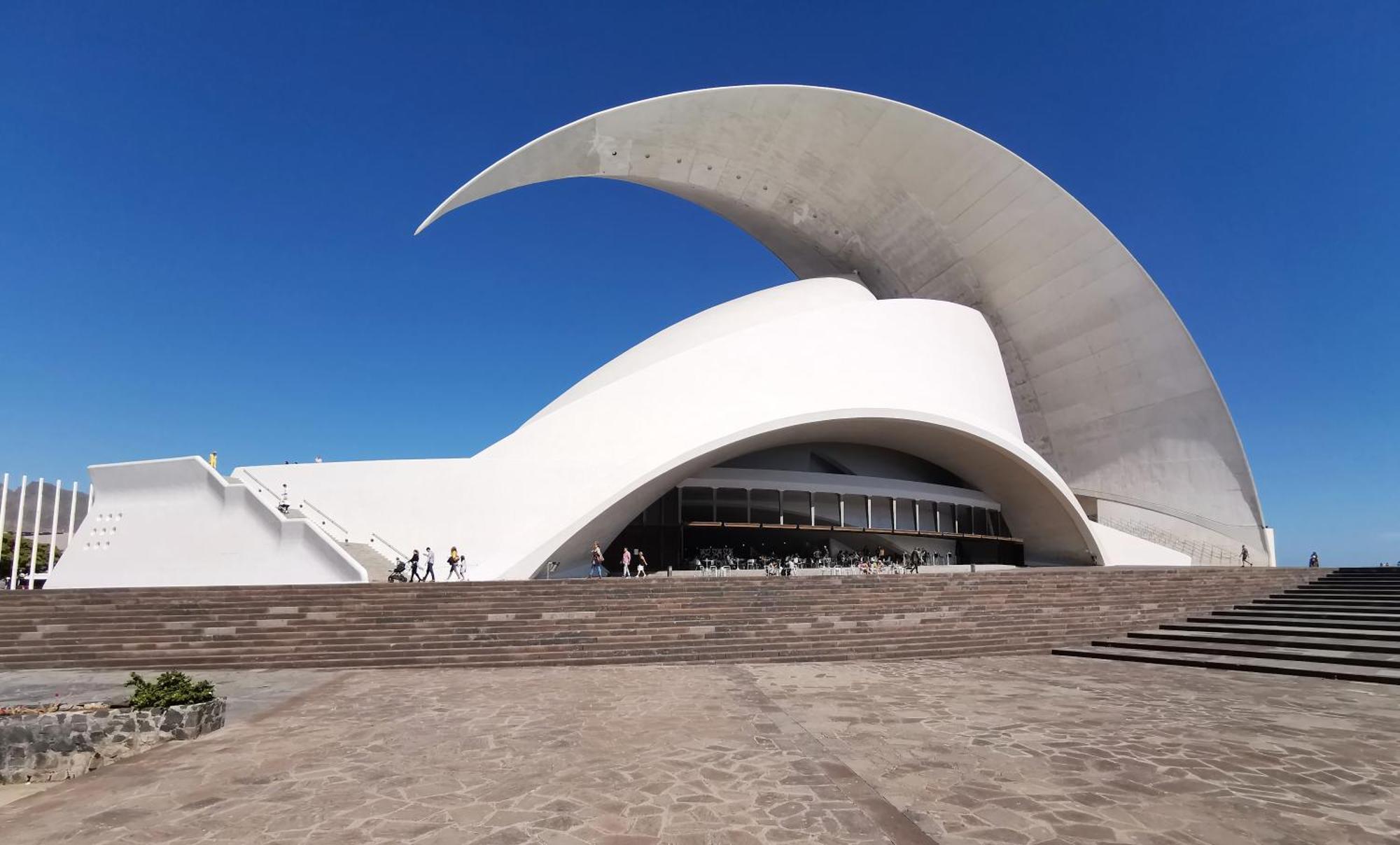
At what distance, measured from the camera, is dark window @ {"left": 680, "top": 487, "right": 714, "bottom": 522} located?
65.5 ft

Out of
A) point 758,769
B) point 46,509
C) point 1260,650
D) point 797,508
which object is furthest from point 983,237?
point 46,509

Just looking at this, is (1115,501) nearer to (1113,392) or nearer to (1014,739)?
(1113,392)

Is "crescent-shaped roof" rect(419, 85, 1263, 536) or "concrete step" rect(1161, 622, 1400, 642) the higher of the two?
"crescent-shaped roof" rect(419, 85, 1263, 536)

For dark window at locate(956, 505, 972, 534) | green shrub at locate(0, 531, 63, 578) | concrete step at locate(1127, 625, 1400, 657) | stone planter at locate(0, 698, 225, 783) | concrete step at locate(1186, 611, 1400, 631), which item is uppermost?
dark window at locate(956, 505, 972, 534)

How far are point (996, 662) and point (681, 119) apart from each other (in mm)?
16317

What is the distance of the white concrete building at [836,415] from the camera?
1579 centimetres

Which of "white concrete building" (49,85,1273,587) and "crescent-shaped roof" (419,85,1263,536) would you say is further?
"crescent-shaped roof" (419,85,1263,536)

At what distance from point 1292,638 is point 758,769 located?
983cm

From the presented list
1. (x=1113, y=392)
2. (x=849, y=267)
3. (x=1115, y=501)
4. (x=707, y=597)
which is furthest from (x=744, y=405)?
(x=1115, y=501)

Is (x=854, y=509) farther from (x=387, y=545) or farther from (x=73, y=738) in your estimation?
(x=73, y=738)

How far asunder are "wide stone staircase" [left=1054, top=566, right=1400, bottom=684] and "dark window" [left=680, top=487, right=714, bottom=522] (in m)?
10.2

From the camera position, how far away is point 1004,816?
4.05 meters

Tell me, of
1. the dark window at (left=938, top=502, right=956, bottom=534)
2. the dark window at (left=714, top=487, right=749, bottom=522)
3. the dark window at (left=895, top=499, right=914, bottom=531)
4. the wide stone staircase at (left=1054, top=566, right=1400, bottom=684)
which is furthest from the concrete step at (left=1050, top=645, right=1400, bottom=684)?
the dark window at (left=938, top=502, right=956, bottom=534)

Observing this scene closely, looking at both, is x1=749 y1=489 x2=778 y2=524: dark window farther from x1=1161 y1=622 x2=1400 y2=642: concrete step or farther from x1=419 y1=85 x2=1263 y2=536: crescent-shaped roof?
x1=1161 y1=622 x2=1400 y2=642: concrete step
